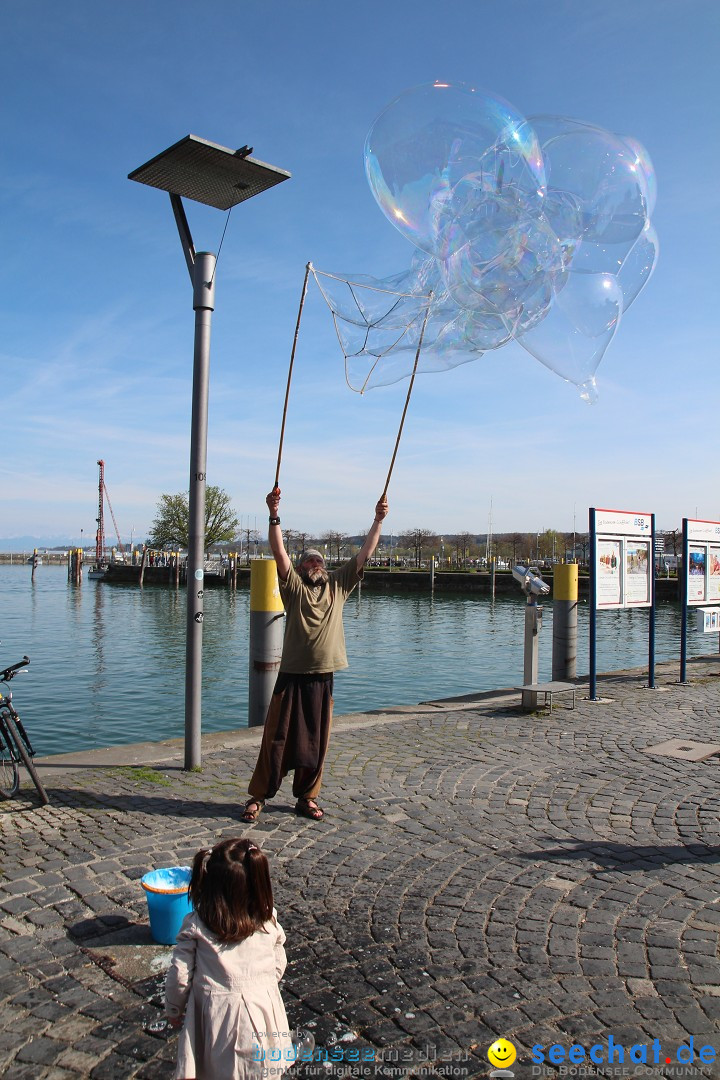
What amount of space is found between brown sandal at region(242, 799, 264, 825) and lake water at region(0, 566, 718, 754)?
852 cm

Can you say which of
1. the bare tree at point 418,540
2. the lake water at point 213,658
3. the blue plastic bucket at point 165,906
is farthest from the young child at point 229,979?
the bare tree at point 418,540

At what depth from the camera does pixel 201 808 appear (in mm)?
6547

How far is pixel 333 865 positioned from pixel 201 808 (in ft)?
5.24

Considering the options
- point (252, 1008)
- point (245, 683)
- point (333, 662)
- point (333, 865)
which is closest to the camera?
point (252, 1008)

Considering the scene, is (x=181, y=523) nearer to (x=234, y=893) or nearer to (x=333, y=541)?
(x=333, y=541)

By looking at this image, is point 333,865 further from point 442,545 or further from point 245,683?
point 442,545

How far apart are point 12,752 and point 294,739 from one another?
2.39m

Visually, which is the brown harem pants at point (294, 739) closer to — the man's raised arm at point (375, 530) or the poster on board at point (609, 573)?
the man's raised arm at point (375, 530)

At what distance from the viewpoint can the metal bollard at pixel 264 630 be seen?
996cm

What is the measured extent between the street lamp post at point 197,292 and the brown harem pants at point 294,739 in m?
1.42

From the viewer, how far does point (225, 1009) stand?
2846mm

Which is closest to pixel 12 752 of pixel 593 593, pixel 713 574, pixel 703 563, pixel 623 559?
pixel 593 593

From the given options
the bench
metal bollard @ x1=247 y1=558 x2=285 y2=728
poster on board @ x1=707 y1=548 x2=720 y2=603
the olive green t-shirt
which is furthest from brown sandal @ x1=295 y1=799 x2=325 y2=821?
poster on board @ x1=707 y1=548 x2=720 y2=603

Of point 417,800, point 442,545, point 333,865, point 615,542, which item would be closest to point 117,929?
point 333,865
